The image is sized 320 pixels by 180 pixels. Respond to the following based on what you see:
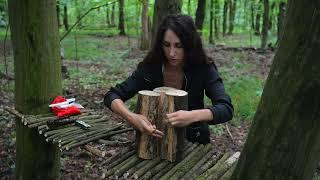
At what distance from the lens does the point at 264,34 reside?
14.4m

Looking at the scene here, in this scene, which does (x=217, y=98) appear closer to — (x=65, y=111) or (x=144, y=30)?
(x=65, y=111)

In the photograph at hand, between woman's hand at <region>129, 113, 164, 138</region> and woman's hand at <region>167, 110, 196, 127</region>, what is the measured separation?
14 centimetres

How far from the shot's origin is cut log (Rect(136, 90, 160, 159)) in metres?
2.53

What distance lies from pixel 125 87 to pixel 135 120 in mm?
561

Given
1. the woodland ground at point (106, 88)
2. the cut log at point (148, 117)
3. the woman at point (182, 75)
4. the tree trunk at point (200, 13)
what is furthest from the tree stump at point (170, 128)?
the tree trunk at point (200, 13)

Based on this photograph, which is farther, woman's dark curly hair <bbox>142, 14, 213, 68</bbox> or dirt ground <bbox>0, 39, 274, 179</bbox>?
dirt ground <bbox>0, 39, 274, 179</bbox>

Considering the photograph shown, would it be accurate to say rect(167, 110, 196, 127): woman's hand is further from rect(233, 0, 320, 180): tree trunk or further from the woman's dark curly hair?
the woman's dark curly hair

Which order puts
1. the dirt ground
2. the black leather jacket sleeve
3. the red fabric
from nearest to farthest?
the black leather jacket sleeve → the red fabric → the dirt ground


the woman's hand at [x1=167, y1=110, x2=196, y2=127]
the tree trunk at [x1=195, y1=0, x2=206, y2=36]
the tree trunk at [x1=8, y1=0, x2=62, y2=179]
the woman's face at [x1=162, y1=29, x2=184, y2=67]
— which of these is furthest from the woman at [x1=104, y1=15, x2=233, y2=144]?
the tree trunk at [x1=195, y1=0, x2=206, y2=36]

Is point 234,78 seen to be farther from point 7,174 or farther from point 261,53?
point 7,174

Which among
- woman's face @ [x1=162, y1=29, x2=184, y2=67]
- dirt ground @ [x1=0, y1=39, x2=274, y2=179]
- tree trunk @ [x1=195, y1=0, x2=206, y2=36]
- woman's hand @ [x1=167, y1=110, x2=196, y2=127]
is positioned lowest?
dirt ground @ [x1=0, y1=39, x2=274, y2=179]

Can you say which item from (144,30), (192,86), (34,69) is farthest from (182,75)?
(144,30)

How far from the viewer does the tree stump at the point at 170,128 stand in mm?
2518

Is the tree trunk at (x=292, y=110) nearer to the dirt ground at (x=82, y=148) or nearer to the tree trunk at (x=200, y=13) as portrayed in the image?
the dirt ground at (x=82, y=148)
